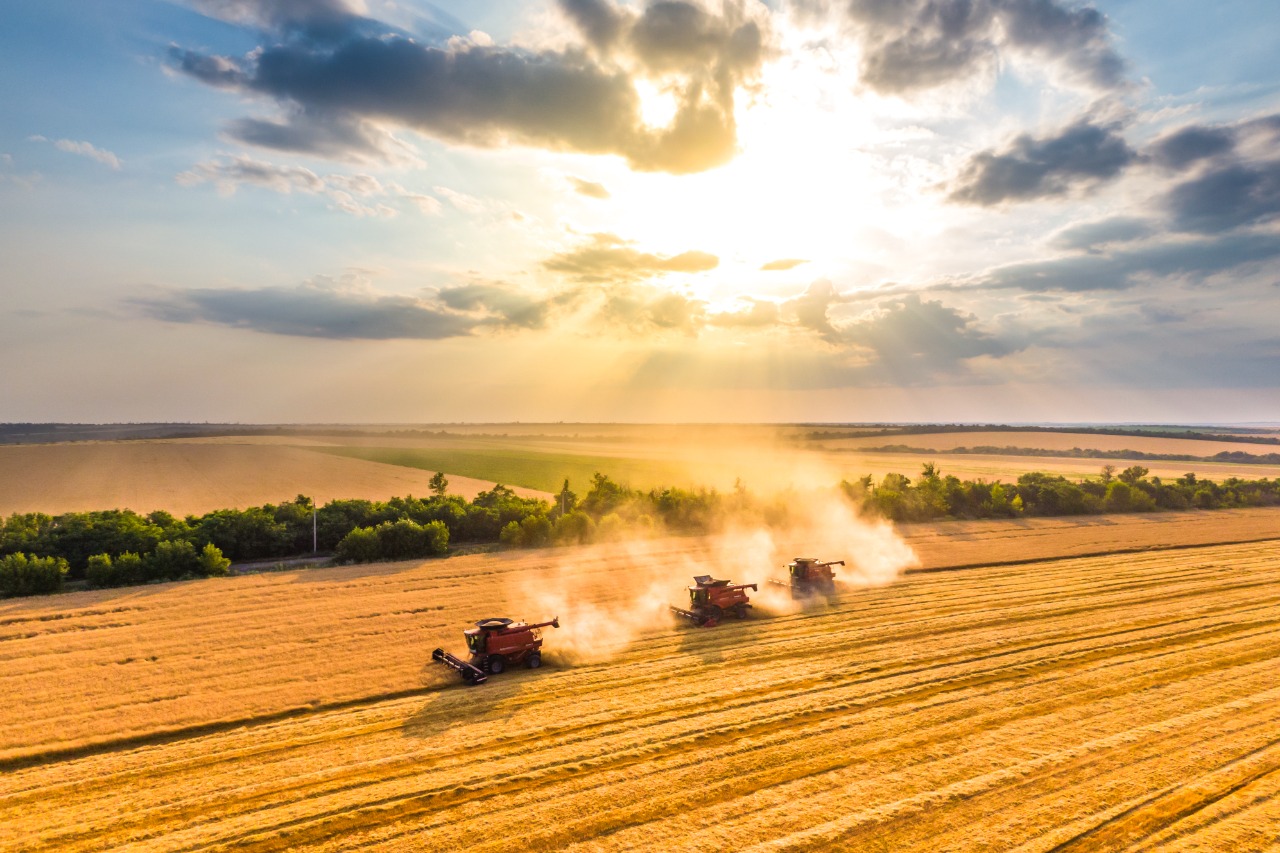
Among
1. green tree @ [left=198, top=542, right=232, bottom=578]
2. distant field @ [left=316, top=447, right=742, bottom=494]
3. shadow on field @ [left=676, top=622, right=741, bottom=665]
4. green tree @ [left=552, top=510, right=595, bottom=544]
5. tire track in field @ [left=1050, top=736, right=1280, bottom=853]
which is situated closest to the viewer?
tire track in field @ [left=1050, top=736, right=1280, bottom=853]

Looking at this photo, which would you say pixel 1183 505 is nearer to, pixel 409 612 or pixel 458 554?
pixel 458 554

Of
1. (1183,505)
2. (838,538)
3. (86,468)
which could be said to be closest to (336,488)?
(86,468)

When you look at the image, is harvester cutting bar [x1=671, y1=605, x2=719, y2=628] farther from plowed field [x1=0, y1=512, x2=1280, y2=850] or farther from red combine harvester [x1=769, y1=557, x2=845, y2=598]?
red combine harvester [x1=769, y1=557, x2=845, y2=598]

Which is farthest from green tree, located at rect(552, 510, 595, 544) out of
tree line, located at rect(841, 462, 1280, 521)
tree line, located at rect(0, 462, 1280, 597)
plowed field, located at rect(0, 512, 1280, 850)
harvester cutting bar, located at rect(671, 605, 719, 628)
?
tree line, located at rect(841, 462, 1280, 521)

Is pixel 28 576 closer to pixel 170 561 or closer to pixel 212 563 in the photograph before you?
pixel 170 561

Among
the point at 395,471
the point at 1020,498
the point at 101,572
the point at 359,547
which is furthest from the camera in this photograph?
the point at 395,471

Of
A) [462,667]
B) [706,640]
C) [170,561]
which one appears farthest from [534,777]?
[170,561]
